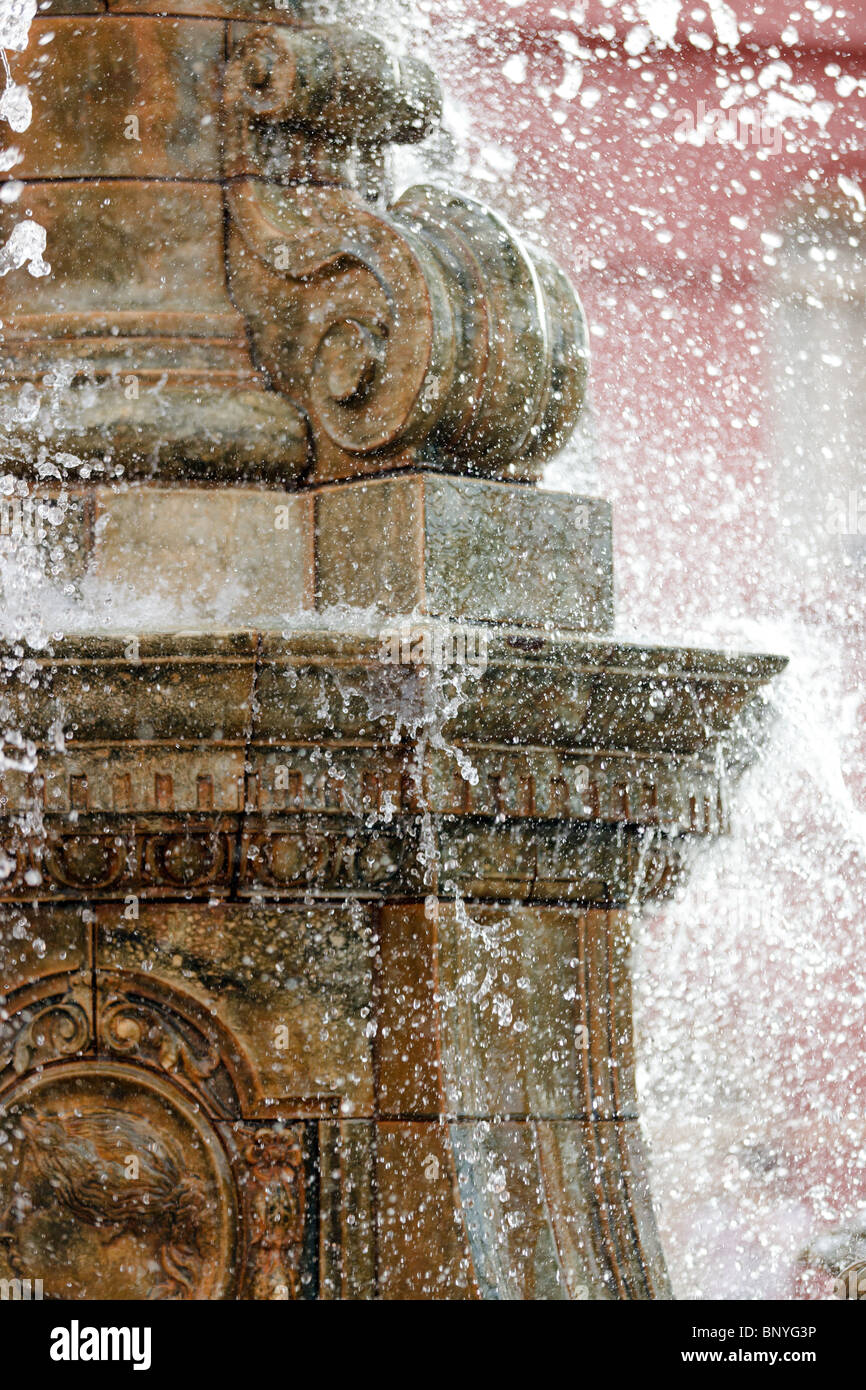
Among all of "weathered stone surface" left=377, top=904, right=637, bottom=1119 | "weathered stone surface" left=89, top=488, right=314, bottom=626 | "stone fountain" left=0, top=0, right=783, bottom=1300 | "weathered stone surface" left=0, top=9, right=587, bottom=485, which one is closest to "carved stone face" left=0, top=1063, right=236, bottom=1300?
"stone fountain" left=0, top=0, right=783, bottom=1300

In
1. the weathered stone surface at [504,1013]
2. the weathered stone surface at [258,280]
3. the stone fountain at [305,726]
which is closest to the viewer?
the stone fountain at [305,726]

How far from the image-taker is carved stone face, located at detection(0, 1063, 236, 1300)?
2.97 m

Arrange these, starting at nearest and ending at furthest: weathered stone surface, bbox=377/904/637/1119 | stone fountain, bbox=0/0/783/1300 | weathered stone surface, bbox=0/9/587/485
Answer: stone fountain, bbox=0/0/783/1300
weathered stone surface, bbox=377/904/637/1119
weathered stone surface, bbox=0/9/587/485

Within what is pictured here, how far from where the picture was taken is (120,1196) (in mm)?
2980

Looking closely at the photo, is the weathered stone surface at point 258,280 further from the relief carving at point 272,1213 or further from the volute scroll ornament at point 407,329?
the relief carving at point 272,1213

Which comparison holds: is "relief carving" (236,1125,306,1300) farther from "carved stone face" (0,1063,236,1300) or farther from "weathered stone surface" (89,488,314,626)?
"weathered stone surface" (89,488,314,626)

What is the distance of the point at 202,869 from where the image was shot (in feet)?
9.75

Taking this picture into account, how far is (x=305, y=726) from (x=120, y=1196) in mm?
770

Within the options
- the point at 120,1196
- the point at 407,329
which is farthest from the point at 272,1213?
the point at 407,329

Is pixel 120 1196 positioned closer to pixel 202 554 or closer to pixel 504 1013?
pixel 504 1013

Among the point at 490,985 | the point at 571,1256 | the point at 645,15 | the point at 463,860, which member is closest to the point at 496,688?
the point at 463,860

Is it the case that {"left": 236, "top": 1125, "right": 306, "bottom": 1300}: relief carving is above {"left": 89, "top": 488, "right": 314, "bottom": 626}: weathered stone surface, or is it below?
below

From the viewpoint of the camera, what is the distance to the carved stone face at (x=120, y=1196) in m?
2.97

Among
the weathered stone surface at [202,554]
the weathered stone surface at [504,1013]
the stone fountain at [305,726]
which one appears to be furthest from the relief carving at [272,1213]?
the weathered stone surface at [202,554]
